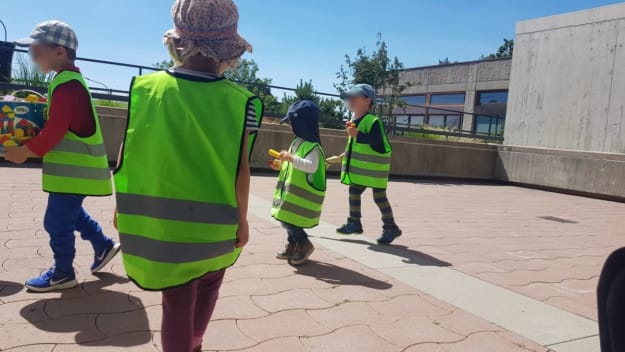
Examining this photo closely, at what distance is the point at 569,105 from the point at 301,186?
1233 centimetres

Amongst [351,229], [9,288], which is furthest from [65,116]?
[351,229]

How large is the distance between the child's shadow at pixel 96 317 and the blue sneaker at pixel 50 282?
8 cm

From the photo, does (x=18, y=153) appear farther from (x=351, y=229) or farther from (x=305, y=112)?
(x=351, y=229)

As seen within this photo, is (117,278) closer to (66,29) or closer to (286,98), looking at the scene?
(66,29)

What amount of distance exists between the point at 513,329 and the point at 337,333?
1.15 meters

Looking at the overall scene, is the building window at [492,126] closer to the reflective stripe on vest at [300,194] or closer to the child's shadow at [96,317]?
the reflective stripe on vest at [300,194]

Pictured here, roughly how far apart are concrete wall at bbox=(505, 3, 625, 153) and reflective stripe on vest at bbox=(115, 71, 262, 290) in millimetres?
13471

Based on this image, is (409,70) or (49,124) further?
(409,70)

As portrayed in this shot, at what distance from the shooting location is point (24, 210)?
213 inches

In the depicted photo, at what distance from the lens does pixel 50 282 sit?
122 inches

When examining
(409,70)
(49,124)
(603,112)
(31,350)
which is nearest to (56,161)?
(49,124)

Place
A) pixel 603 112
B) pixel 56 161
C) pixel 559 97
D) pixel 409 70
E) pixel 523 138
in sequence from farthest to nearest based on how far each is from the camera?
pixel 409 70 → pixel 523 138 → pixel 559 97 → pixel 603 112 → pixel 56 161

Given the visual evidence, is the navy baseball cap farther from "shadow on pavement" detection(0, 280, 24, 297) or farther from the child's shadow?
"shadow on pavement" detection(0, 280, 24, 297)

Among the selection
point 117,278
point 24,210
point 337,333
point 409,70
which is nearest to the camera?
point 337,333
